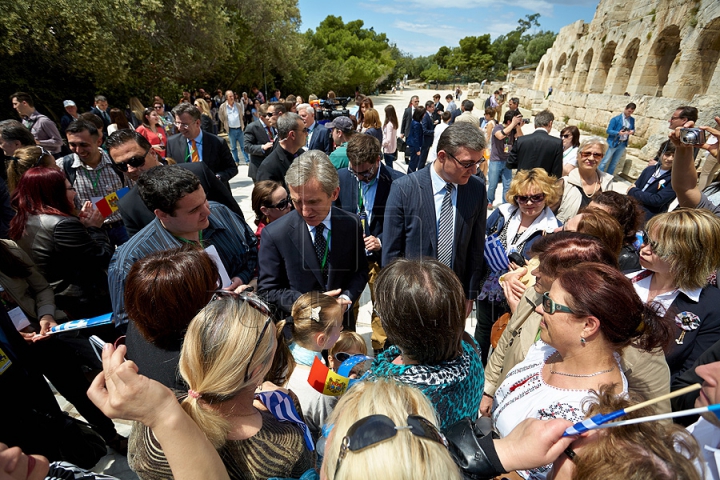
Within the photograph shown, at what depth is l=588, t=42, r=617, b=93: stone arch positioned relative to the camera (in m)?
19.0

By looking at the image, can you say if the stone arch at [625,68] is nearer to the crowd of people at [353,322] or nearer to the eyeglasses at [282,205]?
the crowd of people at [353,322]

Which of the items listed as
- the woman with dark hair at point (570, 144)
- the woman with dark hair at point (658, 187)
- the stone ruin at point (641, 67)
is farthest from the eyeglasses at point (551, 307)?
the stone ruin at point (641, 67)

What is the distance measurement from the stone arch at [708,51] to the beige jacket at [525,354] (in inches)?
561

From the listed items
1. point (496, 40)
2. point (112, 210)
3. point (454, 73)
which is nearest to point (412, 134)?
point (112, 210)

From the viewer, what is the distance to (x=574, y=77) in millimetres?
22250

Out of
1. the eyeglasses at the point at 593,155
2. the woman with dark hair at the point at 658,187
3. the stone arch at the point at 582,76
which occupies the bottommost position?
the woman with dark hair at the point at 658,187

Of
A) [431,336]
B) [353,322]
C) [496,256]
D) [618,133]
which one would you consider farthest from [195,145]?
[618,133]

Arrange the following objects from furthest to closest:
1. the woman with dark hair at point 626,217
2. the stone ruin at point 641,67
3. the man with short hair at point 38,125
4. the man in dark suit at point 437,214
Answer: the stone ruin at point 641,67, the man with short hair at point 38,125, the man in dark suit at point 437,214, the woman with dark hair at point 626,217

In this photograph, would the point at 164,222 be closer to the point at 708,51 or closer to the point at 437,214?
the point at 437,214

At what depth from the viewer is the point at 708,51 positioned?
11469 mm

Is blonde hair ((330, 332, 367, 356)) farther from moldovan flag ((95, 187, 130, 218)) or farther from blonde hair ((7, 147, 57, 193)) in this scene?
blonde hair ((7, 147, 57, 193))

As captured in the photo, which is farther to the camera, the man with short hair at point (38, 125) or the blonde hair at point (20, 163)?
the man with short hair at point (38, 125)

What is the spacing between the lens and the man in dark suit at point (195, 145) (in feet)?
15.0

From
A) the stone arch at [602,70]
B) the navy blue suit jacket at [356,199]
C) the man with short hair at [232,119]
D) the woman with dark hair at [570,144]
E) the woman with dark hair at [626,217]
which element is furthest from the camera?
the stone arch at [602,70]
